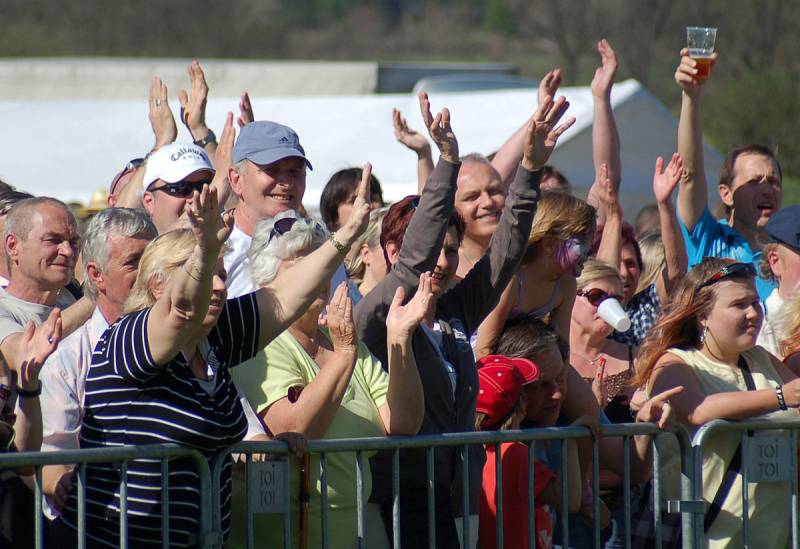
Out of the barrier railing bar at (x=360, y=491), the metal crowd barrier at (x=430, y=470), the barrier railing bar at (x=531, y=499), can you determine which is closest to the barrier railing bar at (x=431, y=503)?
the metal crowd barrier at (x=430, y=470)

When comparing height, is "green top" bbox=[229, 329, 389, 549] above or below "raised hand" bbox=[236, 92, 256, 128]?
below

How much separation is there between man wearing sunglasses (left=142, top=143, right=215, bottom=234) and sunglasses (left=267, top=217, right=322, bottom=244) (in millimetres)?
1023

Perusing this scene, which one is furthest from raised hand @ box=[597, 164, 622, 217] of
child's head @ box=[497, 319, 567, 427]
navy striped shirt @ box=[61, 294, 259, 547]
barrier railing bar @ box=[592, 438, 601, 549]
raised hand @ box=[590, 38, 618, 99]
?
navy striped shirt @ box=[61, 294, 259, 547]

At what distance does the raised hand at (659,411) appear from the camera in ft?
→ 14.5

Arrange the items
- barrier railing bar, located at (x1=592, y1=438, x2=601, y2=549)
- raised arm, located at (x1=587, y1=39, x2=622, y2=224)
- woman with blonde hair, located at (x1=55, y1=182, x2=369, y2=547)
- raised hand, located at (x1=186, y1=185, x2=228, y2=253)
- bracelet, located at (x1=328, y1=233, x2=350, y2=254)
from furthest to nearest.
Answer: raised arm, located at (x1=587, y1=39, x2=622, y2=224) < barrier railing bar, located at (x1=592, y1=438, x2=601, y2=549) < bracelet, located at (x1=328, y1=233, x2=350, y2=254) < woman with blonde hair, located at (x1=55, y1=182, x2=369, y2=547) < raised hand, located at (x1=186, y1=185, x2=228, y2=253)

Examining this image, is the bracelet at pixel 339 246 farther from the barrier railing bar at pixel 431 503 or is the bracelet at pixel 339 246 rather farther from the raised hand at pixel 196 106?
the raised hand at pixel 196 106

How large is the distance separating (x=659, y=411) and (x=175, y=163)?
2.22m

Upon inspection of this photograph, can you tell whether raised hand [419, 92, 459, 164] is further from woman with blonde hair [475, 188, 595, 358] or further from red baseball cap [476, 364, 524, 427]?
red baseball cap [476, 364, 524, 427]

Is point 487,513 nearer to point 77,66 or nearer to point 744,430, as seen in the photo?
point 744,430

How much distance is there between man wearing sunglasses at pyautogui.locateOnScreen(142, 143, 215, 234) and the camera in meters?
5.27

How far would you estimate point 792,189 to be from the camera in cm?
2339

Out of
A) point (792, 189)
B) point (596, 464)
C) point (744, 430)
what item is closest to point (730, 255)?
point (744, 430)

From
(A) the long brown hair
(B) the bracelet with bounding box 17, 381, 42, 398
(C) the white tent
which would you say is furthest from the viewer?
(C) the white tent

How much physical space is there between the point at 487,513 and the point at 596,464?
0.41 meters
